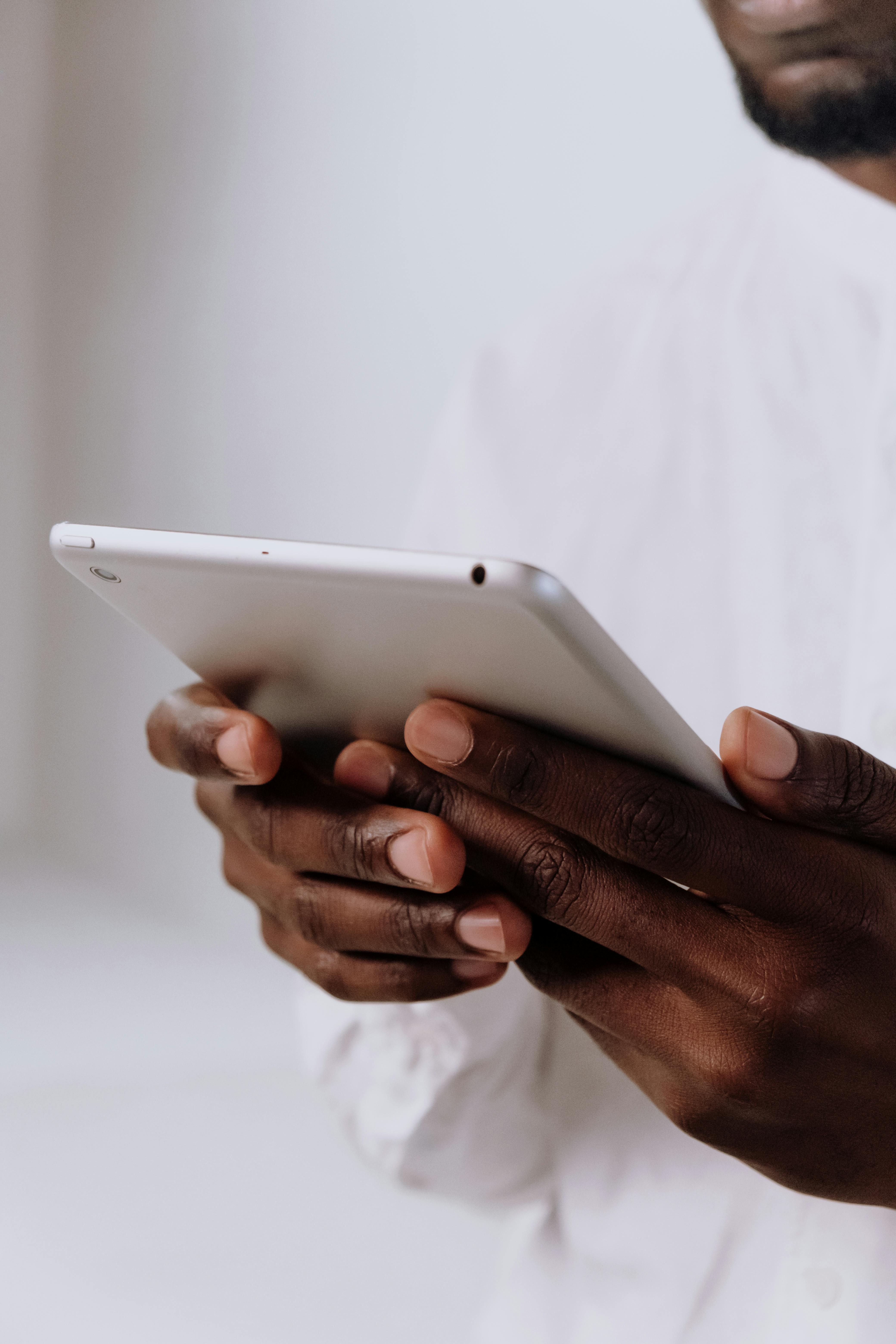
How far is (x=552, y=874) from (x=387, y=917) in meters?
0.12

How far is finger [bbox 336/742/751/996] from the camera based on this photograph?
395 mm

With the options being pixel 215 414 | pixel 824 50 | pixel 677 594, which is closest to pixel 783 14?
pixel 824 50

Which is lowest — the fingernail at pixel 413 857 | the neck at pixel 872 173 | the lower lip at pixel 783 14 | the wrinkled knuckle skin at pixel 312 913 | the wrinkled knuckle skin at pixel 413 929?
the wrinkled knuckle skin at pixel 312 913

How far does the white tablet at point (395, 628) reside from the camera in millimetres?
303

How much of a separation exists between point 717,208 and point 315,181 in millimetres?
567

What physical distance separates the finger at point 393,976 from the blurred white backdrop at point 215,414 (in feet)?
2.32

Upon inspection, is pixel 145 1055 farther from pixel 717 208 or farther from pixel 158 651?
pixel 717 208

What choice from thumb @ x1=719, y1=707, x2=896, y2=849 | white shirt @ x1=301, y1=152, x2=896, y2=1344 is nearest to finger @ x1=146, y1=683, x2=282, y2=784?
thumb @ x1=719, y1=707, x2=896, y2=849

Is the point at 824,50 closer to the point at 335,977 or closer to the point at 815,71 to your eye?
the point at 815,71

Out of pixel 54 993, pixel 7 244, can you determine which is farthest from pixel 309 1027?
pixel 7 244

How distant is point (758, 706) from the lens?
73 centimetres

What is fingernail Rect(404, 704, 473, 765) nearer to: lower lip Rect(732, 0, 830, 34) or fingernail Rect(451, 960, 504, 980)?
fingernail Rect(451, 960, 504, 980)

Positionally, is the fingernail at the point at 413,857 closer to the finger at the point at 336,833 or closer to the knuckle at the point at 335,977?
the finger at the point at 336,833

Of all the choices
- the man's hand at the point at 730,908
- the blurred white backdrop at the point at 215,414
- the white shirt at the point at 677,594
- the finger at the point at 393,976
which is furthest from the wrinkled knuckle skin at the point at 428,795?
the blurred white backdrop at the point at 215,414
